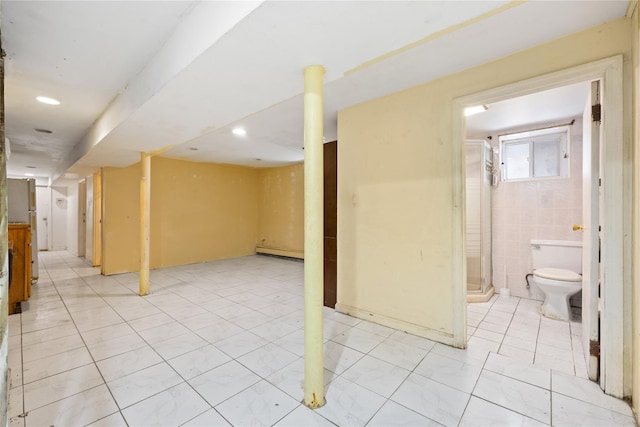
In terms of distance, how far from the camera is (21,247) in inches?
130

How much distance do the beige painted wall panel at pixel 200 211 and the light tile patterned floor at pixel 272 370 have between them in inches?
98.5

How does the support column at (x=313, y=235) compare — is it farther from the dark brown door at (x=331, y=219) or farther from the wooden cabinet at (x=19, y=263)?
the wooden cabinet at (x=19, y=263)

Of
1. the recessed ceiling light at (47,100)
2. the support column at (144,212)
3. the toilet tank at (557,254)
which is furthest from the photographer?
the support column at (144,212)

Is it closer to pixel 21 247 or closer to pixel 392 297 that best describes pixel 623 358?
pixel 392 297

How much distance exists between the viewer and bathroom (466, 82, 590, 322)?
125 inches

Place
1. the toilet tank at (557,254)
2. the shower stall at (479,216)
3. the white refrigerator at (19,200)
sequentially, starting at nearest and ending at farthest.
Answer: the toilet tank at (557,254)
the shower stall at (479,216)
the white refrigerator at (19,200)

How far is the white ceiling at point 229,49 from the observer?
1.23m

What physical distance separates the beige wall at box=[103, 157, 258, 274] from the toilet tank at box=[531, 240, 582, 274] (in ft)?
19.7

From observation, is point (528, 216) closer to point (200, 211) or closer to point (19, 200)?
point (200, 211)

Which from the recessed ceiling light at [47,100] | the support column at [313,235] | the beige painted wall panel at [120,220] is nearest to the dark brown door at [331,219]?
the support column at [313,235]

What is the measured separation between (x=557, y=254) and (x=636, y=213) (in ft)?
6.63

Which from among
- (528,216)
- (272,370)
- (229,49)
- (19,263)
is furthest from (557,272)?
(19,263)

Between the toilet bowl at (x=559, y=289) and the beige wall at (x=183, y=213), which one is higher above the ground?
the beige wall at (x=183, y=213)

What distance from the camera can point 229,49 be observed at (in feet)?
4.64
